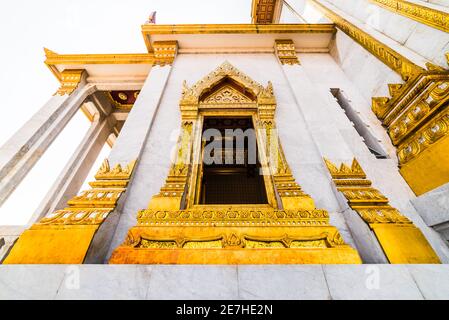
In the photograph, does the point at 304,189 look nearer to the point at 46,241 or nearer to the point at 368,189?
the point at 368,189

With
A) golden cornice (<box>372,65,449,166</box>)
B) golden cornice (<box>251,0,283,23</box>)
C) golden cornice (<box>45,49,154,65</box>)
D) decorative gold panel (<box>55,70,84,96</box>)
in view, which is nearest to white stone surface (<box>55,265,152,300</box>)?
golden cornice (<box>372,65,449,166</box>)

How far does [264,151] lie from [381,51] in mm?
3325

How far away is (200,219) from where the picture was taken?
2.49m

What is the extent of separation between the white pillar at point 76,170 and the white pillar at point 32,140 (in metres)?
1.82

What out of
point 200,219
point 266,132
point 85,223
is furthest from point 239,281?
point 266,132

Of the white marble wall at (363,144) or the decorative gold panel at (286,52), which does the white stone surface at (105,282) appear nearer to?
the white marble wall at (363,144)

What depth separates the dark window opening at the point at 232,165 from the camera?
5.09 meters

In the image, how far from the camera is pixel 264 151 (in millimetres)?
3705

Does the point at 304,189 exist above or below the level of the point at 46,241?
above

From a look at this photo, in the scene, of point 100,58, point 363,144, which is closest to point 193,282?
point 363,144

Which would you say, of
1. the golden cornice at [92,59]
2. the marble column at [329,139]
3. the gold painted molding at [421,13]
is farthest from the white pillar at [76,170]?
the gold painted molding at [421,13]

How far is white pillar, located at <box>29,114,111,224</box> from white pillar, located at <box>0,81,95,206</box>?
1817 millimetres

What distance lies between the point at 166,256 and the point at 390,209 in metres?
2.69

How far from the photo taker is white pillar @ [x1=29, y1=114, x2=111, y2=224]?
600 centimetres
